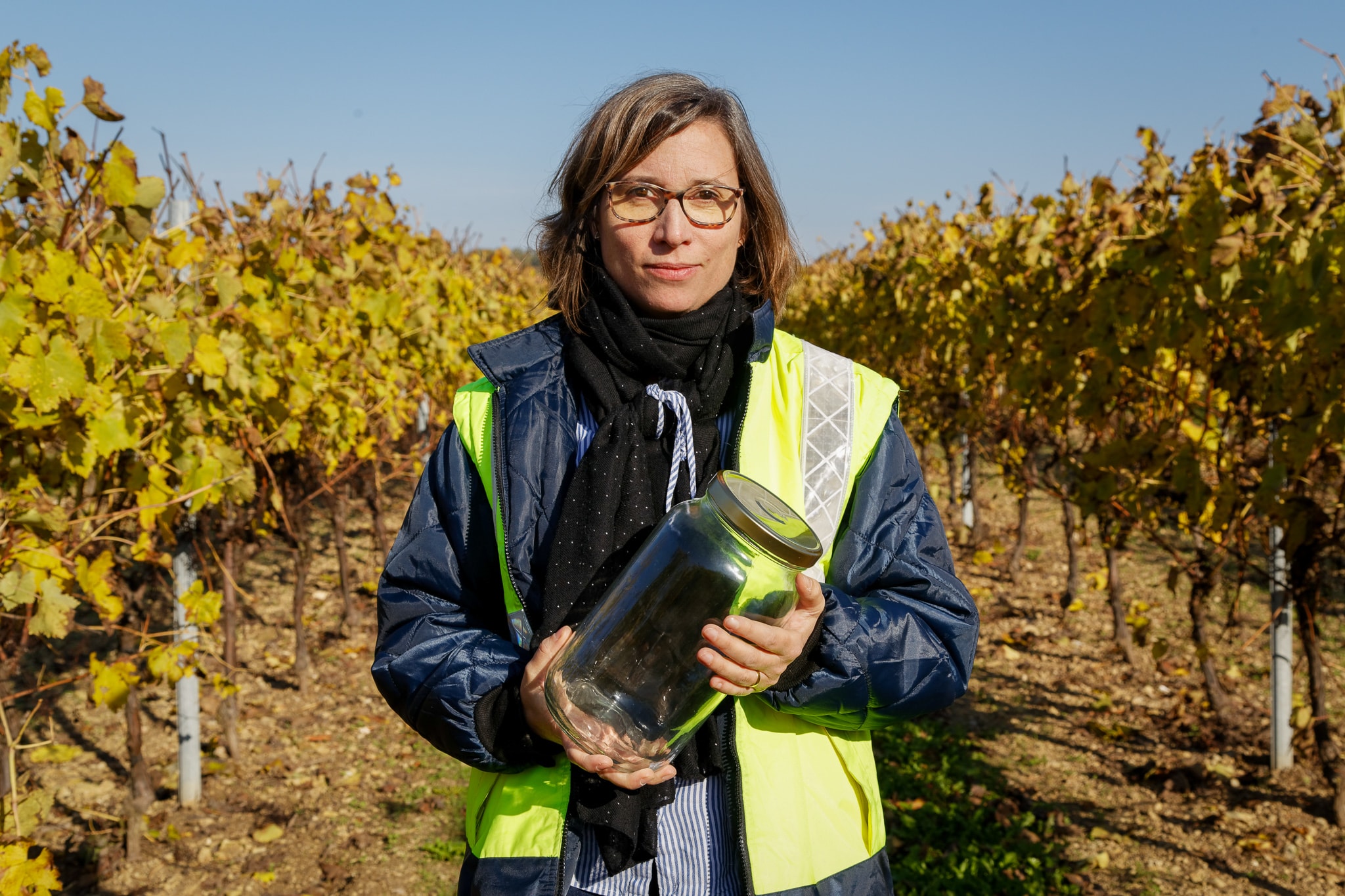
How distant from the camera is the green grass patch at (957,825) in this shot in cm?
322

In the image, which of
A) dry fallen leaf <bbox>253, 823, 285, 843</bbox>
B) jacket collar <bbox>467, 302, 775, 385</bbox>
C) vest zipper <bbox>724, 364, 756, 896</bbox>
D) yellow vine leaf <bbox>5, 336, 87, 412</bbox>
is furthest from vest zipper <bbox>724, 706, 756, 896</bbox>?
dry fallen leaf <bbox>253, 823, 285, 843</bbox>

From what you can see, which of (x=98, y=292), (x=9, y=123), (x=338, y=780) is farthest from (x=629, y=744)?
(x=338, y=780)

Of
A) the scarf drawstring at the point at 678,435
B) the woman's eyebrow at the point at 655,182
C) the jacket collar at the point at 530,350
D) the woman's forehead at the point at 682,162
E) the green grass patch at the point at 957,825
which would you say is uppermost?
the woman's forehead at the point at 682,162

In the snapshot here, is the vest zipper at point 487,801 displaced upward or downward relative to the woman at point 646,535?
downward

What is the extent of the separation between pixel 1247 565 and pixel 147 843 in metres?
4.02

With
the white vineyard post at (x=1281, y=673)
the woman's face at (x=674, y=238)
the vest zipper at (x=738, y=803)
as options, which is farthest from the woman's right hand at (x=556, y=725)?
the white vineyard post at (x=1281, y=673)

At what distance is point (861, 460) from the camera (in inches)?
53.4

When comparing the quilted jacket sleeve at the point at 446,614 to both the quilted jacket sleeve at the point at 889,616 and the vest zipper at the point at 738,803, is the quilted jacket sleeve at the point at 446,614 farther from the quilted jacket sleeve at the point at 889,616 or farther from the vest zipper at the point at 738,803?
the quilted jacket sleeve at the point at 889,616

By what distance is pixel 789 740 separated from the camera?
1.31 m

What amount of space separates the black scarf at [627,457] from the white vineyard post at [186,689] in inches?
99.4

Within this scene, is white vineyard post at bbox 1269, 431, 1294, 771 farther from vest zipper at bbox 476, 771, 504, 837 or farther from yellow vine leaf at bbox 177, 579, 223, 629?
yellow vine leaf at bbox 177, 579, 223, 629

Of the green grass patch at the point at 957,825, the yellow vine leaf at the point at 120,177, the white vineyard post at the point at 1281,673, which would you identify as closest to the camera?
the yellow vine leaf at the point at 120,177

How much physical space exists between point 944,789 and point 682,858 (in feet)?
9.60

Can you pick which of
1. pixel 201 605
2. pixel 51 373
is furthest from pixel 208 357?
pixel 201 605
